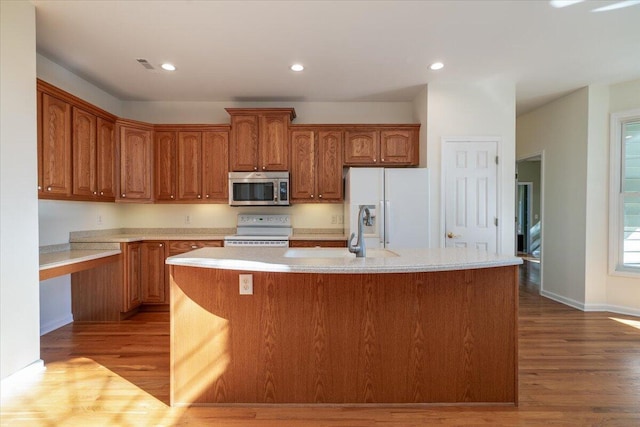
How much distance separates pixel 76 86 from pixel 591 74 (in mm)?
5819

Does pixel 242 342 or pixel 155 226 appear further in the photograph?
pixel 155 226

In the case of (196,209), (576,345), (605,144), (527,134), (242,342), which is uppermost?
(527,134)

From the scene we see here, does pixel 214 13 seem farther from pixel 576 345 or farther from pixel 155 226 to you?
pixel 576 345

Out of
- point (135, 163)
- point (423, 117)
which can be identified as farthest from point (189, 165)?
point (423, 117)

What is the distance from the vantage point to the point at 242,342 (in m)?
2.03

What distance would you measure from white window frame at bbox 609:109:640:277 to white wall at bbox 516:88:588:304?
0.27 meters

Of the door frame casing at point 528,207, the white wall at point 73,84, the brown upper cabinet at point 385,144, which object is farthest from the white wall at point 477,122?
the door frame casing at point 528,207

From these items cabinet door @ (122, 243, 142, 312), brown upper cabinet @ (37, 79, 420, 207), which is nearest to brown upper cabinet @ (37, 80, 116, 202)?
brown upper cabinet @ (37, 79, 420, 207)

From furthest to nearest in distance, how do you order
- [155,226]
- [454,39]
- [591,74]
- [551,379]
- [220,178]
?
A: [155,226]
[220,178]
[591,74]
[454,39]
[551,379]

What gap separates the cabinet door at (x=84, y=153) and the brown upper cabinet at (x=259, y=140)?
1.50 meters

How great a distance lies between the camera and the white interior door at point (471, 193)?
3.97 m

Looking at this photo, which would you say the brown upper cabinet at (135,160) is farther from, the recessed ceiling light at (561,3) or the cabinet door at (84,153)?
the recessed ceiling light at (561,3)

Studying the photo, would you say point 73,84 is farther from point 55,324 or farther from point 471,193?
point 471,193

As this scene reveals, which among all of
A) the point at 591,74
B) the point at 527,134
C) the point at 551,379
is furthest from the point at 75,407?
the point at 527,134
